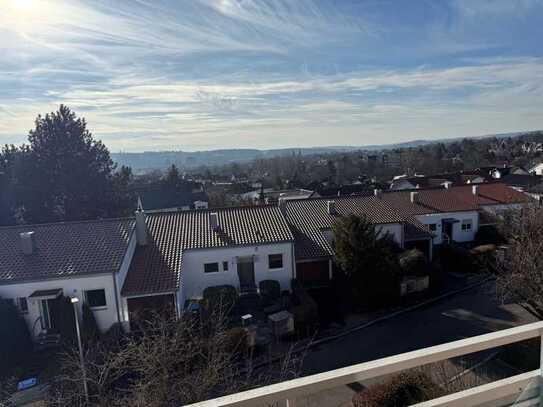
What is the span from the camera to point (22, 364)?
525 inches

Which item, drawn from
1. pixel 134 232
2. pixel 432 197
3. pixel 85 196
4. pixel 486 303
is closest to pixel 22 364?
pixel 134 232

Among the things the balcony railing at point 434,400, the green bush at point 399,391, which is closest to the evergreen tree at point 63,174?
the green bush at point 399,391

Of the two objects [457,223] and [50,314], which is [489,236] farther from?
[50,314]

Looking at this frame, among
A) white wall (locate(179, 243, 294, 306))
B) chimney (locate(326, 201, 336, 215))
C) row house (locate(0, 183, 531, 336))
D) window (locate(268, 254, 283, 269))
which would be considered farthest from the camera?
chimney (locate(326, 201, 336, 215))

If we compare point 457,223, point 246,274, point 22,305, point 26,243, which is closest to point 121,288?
point 22,305

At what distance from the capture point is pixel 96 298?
15117 millimetres

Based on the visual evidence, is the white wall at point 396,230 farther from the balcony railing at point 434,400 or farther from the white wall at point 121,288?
the balcony railing at point 434,400

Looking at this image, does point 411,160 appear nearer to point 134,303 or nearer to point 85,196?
point 85,196

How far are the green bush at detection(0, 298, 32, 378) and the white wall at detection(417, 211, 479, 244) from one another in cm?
2331

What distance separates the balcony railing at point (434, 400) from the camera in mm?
1781

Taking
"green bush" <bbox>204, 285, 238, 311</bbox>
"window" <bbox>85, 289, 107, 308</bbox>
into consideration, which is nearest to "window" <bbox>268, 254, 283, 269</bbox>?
"green bush" <bbox>204, 285, 238, 311</bbox>

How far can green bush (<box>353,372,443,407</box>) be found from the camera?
5.22 m

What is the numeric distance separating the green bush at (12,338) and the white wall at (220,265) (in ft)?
21.4

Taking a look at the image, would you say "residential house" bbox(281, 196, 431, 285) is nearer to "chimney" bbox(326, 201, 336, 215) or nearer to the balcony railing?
"chimney" bbox(326, 201, 336, 215)
